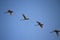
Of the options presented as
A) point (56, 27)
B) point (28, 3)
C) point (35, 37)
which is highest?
point (28, 3)

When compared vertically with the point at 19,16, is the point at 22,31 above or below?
below

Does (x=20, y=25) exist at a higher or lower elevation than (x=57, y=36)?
higher

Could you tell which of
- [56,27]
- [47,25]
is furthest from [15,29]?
[56,27]

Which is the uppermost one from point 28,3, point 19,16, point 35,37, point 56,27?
point 28,3

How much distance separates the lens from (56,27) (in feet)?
5.59

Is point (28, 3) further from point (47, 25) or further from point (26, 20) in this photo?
point (47, 25)

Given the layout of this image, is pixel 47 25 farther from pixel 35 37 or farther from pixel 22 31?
pixel 22 31

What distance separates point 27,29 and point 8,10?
0.38m

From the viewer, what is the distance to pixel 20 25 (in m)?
1.74

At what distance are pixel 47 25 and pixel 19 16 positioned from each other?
410 mm

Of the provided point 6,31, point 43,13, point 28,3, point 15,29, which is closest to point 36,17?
point 43,13

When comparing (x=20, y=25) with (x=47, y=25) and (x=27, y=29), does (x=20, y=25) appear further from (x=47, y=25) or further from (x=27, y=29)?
(x=47, y=25)

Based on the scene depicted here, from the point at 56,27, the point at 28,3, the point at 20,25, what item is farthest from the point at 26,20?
the point at 56,27

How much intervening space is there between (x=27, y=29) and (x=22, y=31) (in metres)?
0.08
